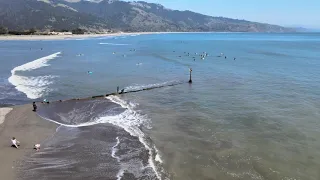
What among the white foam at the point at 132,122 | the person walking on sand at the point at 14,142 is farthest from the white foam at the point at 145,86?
the person walking on sand at the point at 14,142

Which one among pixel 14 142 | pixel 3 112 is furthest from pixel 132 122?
pixel 3 112

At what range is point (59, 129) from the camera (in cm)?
3069

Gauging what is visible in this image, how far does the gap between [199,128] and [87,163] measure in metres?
11.8

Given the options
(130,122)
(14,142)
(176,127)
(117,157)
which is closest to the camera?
(117,157)

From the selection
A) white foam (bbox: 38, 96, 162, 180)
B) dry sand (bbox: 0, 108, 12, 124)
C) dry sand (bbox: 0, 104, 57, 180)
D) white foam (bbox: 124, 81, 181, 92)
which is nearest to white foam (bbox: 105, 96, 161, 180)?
white foam (bbox: 38, 96, 162, 180)

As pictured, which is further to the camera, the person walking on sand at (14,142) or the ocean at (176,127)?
the person walking on sand at (14,142)

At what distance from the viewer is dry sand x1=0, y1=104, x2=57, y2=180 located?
914 inches

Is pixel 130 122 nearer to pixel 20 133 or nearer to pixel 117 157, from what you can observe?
pixel 117 157

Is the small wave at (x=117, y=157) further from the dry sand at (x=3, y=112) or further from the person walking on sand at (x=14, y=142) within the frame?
the dry sand at (x=3, y=112)

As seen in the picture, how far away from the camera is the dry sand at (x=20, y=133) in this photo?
2320 centimetres

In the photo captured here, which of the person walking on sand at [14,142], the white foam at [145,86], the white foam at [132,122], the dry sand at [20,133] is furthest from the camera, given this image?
the white foam at [145,86]

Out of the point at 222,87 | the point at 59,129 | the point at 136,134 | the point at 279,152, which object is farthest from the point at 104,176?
the point at 222,87

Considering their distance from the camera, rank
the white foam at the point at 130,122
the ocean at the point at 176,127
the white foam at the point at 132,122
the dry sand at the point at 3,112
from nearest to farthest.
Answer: the ocean at the point at 176,127, the white foam at the point at 130,122, the white foam at the point at 132,122, the dry sand at the point at 3,112

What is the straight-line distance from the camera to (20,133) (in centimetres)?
2936
